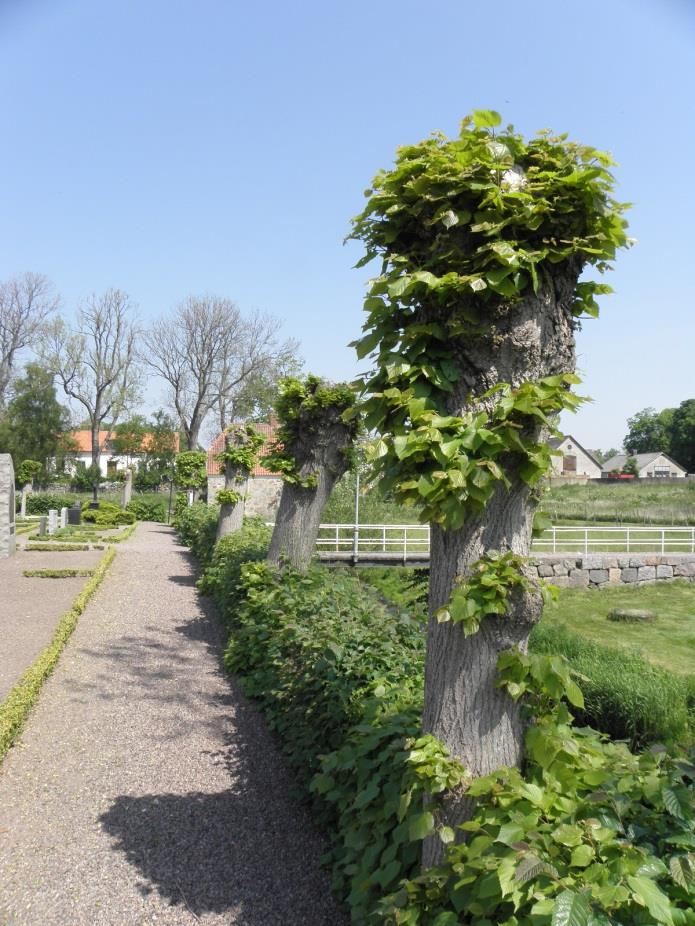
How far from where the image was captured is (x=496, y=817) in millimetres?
2244

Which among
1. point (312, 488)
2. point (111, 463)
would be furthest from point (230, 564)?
point (111, 463)

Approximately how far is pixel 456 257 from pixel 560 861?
210cm

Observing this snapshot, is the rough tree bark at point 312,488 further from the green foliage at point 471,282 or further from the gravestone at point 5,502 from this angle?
the gravestone at point 5,502

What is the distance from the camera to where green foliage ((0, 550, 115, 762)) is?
16.6 feet

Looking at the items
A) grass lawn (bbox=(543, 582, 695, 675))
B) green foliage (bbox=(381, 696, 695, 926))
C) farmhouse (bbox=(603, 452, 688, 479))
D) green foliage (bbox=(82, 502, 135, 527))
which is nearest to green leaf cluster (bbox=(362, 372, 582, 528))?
green foliage (bbox=(381, 696, 695, 926))

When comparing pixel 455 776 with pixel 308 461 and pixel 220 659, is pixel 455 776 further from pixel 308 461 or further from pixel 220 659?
pixel 308 461

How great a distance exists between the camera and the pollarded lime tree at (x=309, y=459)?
27.6 feet

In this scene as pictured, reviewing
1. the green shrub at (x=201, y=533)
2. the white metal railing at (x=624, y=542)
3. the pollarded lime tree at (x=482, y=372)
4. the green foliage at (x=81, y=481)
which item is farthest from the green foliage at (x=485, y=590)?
the green foliage at (x=81, y=481)

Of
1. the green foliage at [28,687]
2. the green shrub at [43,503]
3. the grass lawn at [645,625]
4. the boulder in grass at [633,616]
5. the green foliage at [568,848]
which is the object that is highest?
the green foliage at [568,848]

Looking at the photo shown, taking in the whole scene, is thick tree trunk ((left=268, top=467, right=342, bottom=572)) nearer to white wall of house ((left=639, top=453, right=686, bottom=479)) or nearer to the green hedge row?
the green hedge row

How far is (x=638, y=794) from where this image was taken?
2.28m

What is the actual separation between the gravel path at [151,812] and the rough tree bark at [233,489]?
22.2 feet

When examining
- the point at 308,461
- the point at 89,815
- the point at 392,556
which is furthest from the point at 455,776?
the point at 392,556

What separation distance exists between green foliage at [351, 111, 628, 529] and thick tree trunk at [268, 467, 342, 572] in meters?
5.75
